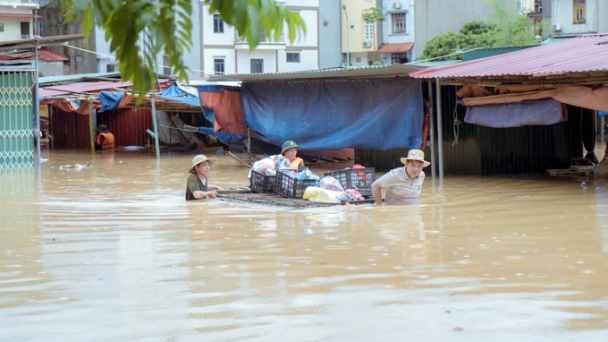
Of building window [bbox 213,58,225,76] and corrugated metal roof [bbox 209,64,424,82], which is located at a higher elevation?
building window [bbox 213,58,225,76]

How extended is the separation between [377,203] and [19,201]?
5450 mm

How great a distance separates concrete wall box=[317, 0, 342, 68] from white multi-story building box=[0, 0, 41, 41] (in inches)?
683

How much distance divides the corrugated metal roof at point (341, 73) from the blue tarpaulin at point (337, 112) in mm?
264

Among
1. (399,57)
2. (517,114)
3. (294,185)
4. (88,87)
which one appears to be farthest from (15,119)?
(399,57)

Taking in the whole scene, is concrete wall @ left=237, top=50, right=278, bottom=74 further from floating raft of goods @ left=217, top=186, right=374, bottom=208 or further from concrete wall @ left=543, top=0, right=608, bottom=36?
floating raft of goods @ left=217, top=186, right=374, bottom=208

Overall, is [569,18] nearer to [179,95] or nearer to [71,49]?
[179,95]

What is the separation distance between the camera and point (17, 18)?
160 feet

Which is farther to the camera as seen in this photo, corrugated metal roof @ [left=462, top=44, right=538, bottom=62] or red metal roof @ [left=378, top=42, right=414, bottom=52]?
red metal roof @ [left=378, top=42, right=414, bottom=52]

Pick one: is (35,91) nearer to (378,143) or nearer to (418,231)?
(378,143)

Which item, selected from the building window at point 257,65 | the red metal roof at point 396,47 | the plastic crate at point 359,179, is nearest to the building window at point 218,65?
the building window at point 257,65

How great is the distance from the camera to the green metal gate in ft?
63.3

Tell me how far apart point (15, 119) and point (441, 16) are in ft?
125

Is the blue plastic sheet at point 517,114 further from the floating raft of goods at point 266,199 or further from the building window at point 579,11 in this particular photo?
the building window at point 579,11

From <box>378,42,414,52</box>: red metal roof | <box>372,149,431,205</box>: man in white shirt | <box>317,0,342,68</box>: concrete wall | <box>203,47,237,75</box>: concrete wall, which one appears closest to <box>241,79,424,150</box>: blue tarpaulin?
<box>372,149,431,205</box>: man in white shirt
